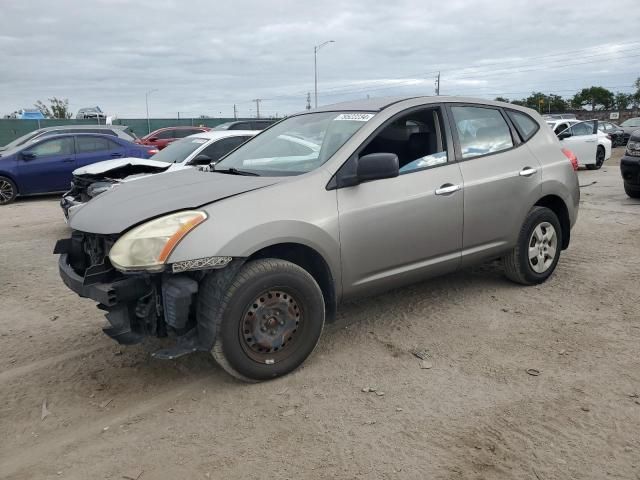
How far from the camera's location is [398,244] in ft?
13.0

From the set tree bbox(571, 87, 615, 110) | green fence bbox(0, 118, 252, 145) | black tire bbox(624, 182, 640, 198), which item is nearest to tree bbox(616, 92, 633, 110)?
tree bbox(571, 87, 615, 110)

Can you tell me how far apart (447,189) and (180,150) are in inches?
228

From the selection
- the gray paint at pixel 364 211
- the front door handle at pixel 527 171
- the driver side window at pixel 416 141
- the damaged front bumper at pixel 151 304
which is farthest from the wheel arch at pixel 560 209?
the damaged front bumper at pixel 151 304

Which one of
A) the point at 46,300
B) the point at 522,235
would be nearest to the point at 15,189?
the point at 46,300

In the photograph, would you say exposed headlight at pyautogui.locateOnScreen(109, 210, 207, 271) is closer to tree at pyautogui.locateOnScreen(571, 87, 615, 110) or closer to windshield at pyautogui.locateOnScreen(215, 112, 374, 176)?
windshield at pyautogui.locateOnScreen(215, 112, 374, 176)

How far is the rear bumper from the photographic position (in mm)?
9391

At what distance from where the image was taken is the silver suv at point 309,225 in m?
3.17

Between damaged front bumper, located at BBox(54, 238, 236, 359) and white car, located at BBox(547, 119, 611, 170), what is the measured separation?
587 inches

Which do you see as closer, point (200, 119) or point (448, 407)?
point (448, 407)

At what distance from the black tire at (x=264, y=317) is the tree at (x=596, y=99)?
83330mm

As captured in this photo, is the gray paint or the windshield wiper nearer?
the gray paint

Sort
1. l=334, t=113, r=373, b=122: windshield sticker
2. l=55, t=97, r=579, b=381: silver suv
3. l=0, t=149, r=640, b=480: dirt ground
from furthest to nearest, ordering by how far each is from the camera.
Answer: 1. l=334, t=113, r=373, b=122: windshield sticker
2. l=55, t=97, r=579, b=381: silver suv
3. l=0, t=149, r=640, b=480: dirt ground

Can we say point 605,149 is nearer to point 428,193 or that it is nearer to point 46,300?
point 428,193

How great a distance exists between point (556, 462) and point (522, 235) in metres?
2.59
